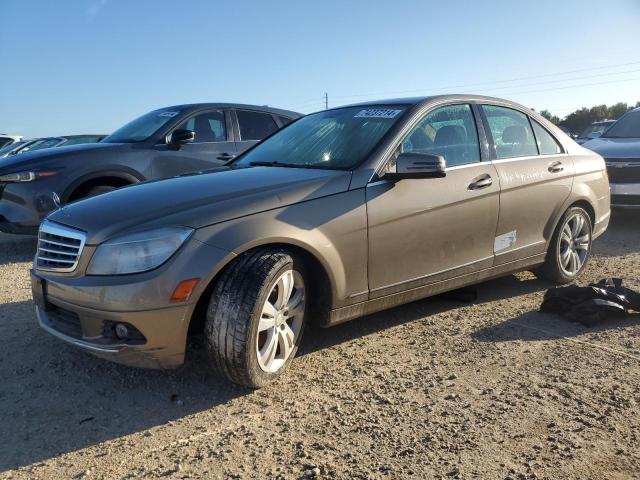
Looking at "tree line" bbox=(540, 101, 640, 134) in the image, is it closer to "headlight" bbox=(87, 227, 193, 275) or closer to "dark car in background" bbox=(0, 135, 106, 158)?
"dark car in background" bbox=(0, 135, 106, 158)

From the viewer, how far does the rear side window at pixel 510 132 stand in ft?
14.6

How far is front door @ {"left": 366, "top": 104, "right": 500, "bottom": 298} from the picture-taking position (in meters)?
3.52

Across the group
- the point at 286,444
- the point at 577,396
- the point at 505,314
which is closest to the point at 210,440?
the point at 286,444

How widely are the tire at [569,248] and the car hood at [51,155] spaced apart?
4701 millimetres

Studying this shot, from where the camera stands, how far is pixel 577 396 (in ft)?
9.86

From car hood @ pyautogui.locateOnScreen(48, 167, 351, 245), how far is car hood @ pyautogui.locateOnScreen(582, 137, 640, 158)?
6328 mm

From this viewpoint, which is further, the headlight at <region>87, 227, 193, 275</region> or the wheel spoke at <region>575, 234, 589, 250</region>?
the wheel spoke at <region>575, 234, 589, 250</region>

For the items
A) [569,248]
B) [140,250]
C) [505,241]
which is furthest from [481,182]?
[140,250]

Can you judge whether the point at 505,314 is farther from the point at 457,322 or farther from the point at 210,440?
the point at 210,440

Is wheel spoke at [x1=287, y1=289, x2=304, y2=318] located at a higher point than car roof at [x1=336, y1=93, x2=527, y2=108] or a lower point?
lower

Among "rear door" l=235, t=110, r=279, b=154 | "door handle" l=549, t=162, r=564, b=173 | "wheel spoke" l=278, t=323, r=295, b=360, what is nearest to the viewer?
"wheel spoke" l=278, t=323, r=295, b=360

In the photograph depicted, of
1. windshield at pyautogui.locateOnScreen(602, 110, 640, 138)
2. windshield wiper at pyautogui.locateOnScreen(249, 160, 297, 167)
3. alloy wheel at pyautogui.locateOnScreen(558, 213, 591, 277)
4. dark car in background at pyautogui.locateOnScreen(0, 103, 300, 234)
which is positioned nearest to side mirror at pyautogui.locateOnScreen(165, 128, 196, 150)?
dark car in background at pyautogui.locateOnScreen(0, 103, 300, 234)

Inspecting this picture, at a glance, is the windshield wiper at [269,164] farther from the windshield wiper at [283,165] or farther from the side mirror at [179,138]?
the side mirror at [179,138]

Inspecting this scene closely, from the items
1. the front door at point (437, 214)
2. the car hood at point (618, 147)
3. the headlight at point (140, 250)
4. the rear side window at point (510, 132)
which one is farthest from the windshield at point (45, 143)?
the headlight at point (140, 250)
